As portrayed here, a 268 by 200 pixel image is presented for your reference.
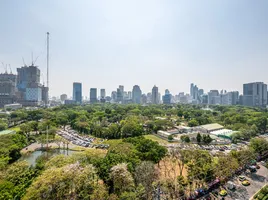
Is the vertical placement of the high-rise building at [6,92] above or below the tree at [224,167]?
above

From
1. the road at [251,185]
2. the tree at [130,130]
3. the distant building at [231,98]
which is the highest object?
the distant building at [231,98]

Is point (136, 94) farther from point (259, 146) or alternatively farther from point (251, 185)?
point (251, 185)

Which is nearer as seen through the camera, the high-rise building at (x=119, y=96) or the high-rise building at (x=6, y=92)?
the high-rise building at (x=6, y=92)

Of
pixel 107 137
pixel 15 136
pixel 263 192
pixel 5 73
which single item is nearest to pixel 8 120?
pixel 15 136

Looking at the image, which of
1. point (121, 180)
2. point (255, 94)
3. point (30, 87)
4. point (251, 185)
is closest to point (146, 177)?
point (121, 180)

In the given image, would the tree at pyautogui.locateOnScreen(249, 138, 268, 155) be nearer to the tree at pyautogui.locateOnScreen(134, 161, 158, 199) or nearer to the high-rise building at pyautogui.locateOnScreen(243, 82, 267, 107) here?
the tree at pyautogui.locateOnScreen(134, 161, 158, 199)

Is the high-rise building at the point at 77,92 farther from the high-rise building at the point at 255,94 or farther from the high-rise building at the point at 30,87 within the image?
the high-rise building at the point at 255,94

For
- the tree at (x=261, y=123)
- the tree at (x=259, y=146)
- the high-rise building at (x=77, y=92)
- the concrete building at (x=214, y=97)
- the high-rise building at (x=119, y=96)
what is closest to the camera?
the tree at (x=259, y=146)

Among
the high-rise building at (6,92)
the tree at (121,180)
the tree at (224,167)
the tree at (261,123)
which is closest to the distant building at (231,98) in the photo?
the tree at (261,123)
